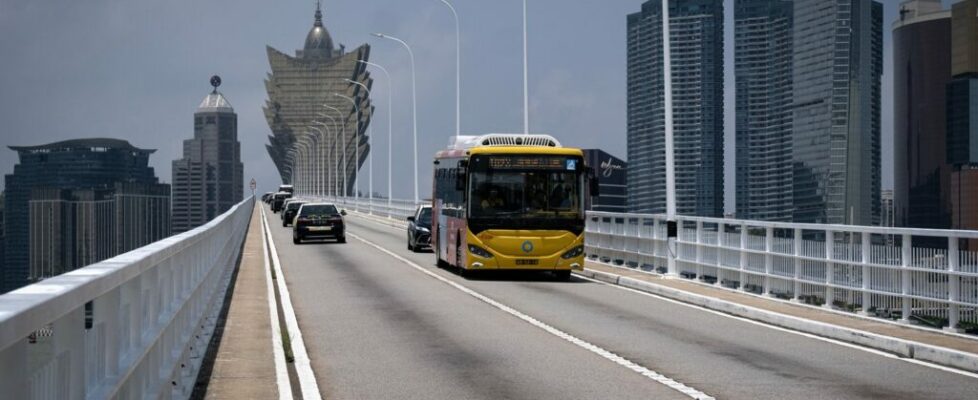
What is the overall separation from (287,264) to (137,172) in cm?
13004

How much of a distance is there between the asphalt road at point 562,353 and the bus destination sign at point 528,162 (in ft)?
12.0

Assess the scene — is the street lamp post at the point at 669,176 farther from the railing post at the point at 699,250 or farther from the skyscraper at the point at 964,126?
the skyscraper at the point at 964,126

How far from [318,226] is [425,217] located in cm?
680

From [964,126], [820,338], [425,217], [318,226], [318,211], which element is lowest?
[820,338]

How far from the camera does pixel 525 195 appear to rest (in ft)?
90.3

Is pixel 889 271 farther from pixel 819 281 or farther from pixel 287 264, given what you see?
pixel 287 264

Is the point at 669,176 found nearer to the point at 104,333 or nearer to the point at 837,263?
the point at 837,263

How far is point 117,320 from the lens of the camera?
6.71 meters

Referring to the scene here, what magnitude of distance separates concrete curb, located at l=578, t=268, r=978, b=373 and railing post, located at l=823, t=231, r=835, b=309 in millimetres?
1042

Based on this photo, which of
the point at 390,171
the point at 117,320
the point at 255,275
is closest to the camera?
the point at 117,320

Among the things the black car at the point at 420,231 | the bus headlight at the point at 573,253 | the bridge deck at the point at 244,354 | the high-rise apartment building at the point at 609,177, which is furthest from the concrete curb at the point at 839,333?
the high-rise apartment building at the point at 609,177

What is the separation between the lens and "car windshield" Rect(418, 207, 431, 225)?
42062 millimetres

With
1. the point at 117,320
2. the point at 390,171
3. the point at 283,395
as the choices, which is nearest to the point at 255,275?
the point at 283,395

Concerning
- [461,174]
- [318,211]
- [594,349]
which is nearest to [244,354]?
[594,349]
